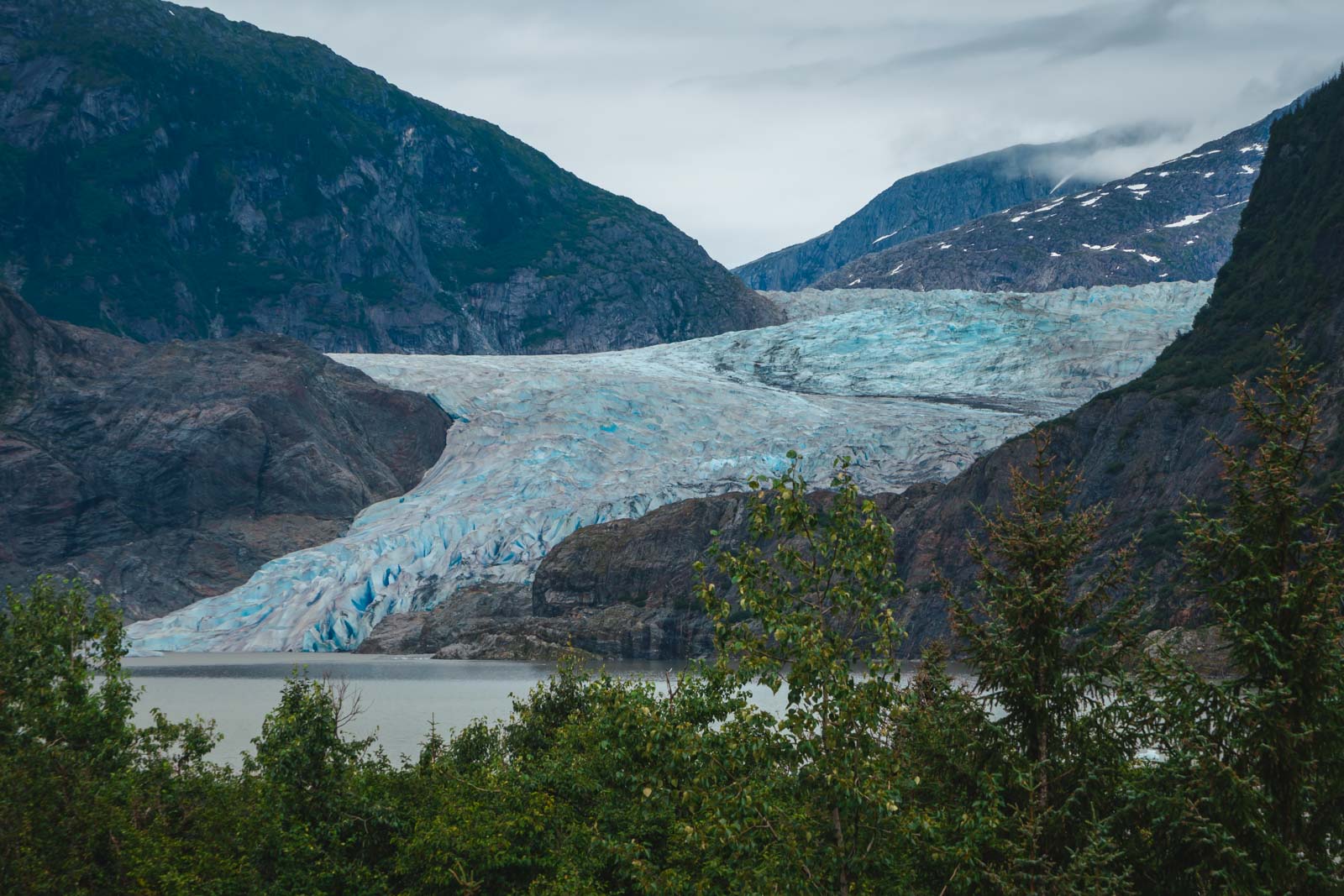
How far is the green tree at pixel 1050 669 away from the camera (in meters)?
11.6

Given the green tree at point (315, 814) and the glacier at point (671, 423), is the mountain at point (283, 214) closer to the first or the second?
the glacier at point (671, 423)

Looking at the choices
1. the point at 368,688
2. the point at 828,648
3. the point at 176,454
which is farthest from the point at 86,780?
the point at 176,454

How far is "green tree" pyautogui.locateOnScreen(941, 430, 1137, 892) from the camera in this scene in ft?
38.1

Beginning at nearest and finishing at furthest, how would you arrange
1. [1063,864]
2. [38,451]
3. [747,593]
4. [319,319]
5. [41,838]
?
[747,593]
[1063,864]
[41,838]
[38,451]
[319,319]

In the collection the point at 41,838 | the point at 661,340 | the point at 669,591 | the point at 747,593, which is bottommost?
the point at 669,591

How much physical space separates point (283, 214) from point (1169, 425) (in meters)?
137

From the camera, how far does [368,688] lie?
161ft

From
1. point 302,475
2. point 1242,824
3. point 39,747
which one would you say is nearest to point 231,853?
point 39,747

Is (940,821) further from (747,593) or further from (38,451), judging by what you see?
(38,451)

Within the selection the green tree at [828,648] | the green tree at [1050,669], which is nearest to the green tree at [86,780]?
the green tree at [828,648]

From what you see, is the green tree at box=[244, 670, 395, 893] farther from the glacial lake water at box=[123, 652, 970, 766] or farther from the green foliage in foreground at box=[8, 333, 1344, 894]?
the glacial lake water at box=[123, 652, 970, 766]

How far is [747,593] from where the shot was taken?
35.4ft

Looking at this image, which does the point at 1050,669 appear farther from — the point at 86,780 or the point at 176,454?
the point at 176,454

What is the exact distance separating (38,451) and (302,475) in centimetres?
1867
